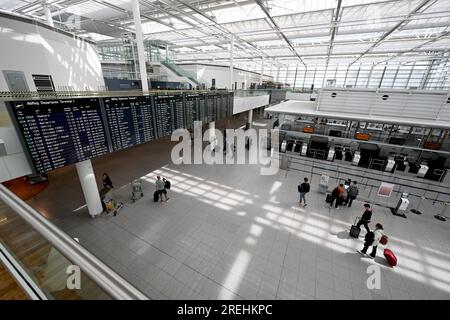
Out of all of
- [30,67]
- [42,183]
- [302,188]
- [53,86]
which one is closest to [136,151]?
[42,183]

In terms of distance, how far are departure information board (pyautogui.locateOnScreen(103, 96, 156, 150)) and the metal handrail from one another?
5.19 meters

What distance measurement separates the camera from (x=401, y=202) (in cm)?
764

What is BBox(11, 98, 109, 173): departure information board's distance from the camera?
433cm

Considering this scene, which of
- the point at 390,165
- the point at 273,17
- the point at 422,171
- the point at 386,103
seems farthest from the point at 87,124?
the point at 422,171

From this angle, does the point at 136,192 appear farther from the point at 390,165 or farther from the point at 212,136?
the point at 390,165

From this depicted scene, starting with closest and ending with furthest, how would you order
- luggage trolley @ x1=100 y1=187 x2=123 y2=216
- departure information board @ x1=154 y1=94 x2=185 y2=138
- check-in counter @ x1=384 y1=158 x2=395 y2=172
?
luggage trolley @ x1=100 y1=187 x2=123 y2=216 < departure information board @ x1=154 y1=94 x2=185 y2=138 < check-in counter @ x1=384 y1=158 x2=395 y2=172

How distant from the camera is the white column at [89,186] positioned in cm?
635

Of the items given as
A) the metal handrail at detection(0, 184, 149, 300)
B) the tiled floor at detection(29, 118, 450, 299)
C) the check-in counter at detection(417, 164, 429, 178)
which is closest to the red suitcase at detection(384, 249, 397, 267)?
the tiled floor at detection(29, 118, 450, 299)

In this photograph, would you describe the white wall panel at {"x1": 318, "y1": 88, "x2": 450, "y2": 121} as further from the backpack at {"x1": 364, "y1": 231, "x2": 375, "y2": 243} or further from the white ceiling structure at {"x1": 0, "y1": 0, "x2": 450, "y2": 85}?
the backpack at {"x1": 364, "y1": 231, "x2": 375, "y2": 243}

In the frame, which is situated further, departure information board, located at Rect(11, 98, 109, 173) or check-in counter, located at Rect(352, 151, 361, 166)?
check-in counter, located at Rect(352, 151, 361, 166)

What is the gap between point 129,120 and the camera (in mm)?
6551

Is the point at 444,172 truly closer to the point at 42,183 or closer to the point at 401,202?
the point at 401,202

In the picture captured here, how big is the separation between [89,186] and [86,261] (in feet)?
23.0

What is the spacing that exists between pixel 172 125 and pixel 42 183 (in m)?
7.88
